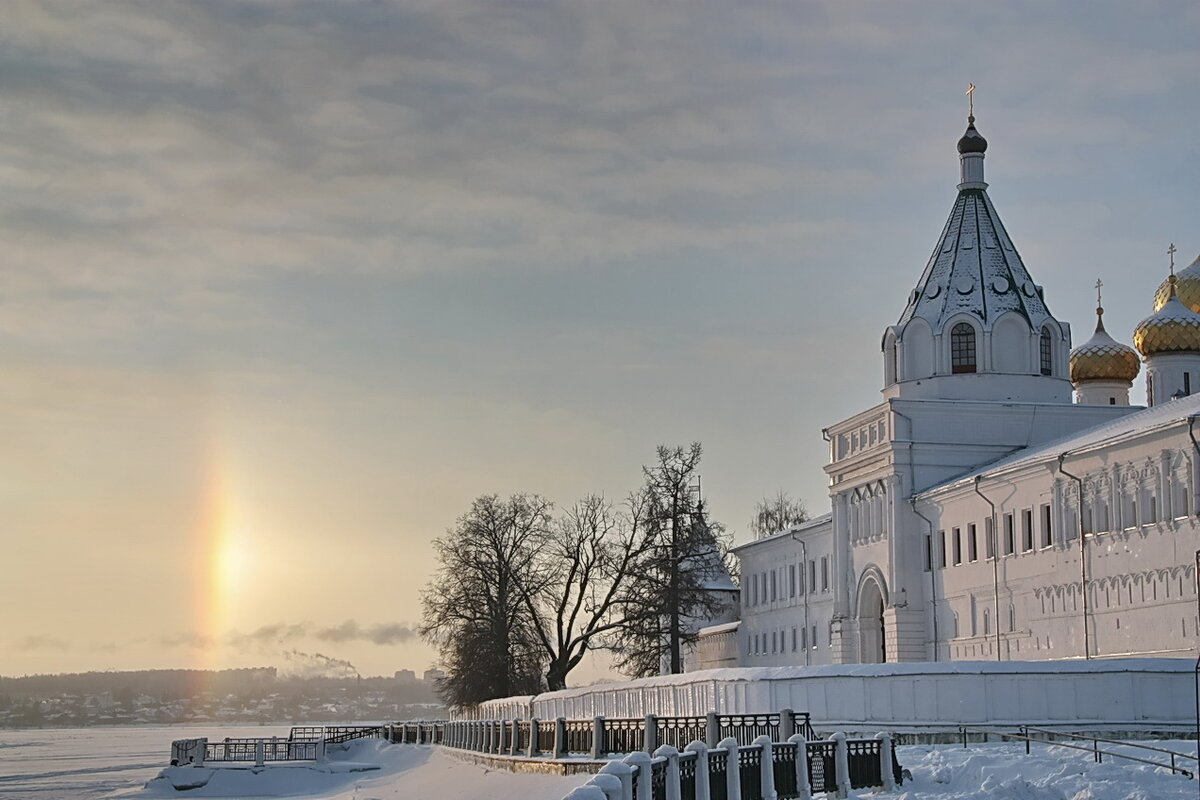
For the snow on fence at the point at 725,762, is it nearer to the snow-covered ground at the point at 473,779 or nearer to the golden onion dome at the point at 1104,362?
the snow-covered ground at the point at 473,779

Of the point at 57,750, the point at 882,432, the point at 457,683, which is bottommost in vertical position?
the point at 57,750

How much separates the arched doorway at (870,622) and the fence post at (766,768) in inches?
1486

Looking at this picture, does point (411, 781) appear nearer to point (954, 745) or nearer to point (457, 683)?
point (457, 683)

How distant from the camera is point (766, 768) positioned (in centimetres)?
2552

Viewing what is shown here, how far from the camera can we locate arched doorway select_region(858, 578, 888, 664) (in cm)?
6281

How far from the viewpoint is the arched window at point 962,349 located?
2437 inches

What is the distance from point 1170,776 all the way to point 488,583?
163 ft

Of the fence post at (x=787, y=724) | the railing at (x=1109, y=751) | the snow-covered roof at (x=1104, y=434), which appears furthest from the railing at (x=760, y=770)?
the snow-covered roof at (x=1104, y=434)

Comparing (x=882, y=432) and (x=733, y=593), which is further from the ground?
(x=882, y=432)

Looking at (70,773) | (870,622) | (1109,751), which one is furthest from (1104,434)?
(70,773)

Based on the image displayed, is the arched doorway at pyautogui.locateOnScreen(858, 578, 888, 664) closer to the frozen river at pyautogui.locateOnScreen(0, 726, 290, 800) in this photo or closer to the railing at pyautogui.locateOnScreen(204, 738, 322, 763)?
the railing at pyautogui.locateOnScreen(204, 738, 322, 763)

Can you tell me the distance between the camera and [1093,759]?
1149 inches

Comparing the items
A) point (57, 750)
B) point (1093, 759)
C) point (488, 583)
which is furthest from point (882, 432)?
point (57, 750)

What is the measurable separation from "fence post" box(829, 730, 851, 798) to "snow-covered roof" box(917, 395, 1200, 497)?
66.8 ft
